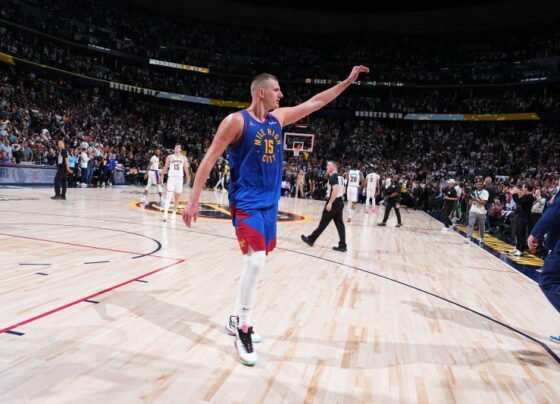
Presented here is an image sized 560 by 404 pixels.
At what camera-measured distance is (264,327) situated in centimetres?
364

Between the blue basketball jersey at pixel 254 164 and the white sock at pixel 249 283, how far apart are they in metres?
0.37

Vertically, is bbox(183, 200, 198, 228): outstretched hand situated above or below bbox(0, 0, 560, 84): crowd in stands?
below

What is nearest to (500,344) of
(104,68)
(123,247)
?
(123,247)

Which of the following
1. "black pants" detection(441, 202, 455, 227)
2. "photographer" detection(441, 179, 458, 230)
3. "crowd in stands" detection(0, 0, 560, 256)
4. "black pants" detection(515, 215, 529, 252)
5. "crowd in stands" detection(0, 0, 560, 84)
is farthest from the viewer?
"crowd in stands" detection(0, 0, 560, 84)

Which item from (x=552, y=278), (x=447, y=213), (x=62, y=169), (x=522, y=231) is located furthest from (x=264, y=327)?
(x=447, y=213)

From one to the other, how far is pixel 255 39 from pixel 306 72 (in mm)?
6570

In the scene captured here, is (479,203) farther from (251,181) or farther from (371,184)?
(251,181)

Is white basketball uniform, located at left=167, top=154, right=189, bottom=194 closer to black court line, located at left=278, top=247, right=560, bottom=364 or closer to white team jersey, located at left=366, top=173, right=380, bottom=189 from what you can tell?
black court line, located at left=278, top=247, right=560, bottom=364

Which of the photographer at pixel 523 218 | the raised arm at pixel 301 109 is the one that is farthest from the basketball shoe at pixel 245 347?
the photographer at pixel 523 218

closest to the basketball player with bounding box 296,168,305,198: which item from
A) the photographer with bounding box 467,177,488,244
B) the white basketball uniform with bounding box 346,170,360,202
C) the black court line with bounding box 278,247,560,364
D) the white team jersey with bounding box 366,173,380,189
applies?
the white team jersey with bounding box 366,173,380,189

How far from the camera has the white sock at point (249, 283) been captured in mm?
3055

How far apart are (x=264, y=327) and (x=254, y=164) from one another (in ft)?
4.90

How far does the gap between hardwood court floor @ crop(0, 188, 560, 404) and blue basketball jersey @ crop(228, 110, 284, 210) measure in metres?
1.15

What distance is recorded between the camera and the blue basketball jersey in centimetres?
305
